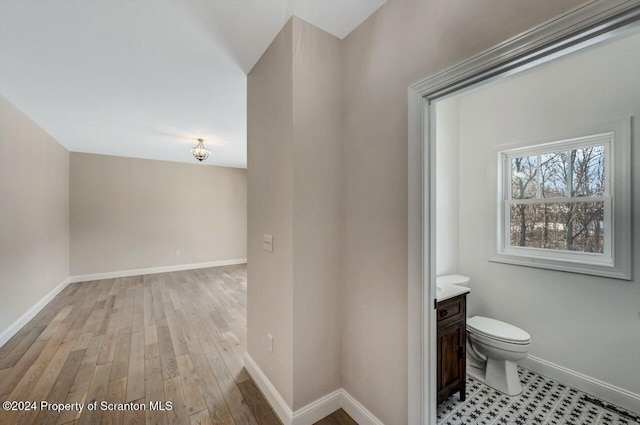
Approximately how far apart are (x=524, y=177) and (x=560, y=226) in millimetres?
534

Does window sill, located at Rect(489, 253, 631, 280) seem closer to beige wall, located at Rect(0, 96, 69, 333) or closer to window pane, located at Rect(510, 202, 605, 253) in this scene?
window pane, located at Rect(510, 202, 605, 253)

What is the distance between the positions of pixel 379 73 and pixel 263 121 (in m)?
0.90

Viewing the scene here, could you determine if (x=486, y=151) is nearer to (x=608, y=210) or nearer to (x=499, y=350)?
(x=608, y=210)

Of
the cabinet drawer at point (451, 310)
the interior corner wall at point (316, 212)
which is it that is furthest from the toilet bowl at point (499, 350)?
the interior corner wall at point (316, 212)

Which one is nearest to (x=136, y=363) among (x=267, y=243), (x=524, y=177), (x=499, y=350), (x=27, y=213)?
(x=267, y=243)

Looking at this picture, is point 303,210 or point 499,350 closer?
point 303,210

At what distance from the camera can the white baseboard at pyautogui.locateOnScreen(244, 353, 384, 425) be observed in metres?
1.58

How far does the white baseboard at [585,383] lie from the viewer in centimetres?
177

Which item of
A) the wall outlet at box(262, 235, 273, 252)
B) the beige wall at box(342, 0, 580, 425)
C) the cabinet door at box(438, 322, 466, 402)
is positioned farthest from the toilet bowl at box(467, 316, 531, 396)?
the wall outlet at box(262, 235, 273, 252)

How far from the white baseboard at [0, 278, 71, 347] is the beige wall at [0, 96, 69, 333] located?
0.17ft

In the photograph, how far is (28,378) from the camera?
6.85ft

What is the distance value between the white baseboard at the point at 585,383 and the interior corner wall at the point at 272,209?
2143 mm

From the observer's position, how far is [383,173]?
151cm

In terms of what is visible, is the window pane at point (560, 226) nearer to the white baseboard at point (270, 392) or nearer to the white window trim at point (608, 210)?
the white window trim at point (608, 210)
